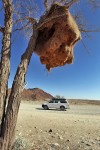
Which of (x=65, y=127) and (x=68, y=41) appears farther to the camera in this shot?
(x=65, y=127)

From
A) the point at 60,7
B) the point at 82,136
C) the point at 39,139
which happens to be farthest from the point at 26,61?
the point at 82,136

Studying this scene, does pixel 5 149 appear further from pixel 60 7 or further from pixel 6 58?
pixel 60 7

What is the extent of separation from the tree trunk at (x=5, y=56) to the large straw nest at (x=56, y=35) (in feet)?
3.72

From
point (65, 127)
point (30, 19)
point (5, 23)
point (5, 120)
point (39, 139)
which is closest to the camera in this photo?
point (5, 120)

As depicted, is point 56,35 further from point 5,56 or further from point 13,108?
point 13,108

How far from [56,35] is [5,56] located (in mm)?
2082

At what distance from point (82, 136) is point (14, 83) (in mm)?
5995

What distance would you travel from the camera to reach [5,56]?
1059 cm

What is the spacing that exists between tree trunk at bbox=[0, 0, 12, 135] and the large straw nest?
3.72 ft

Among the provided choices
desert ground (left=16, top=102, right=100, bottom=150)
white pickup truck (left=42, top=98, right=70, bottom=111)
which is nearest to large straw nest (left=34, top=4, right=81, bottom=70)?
desert ground (left=16, top=102, right=100, bottom=150)

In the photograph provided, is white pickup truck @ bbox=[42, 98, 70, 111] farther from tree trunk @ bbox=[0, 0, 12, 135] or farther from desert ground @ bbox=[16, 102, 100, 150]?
tree trunk @ bbox=[0, 0, 12, 135]

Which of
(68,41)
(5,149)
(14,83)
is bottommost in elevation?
(5,149)

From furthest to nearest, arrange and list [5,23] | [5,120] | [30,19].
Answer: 1. [30,19]
2. [5,23]
3. [5,120]

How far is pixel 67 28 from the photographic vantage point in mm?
11312
